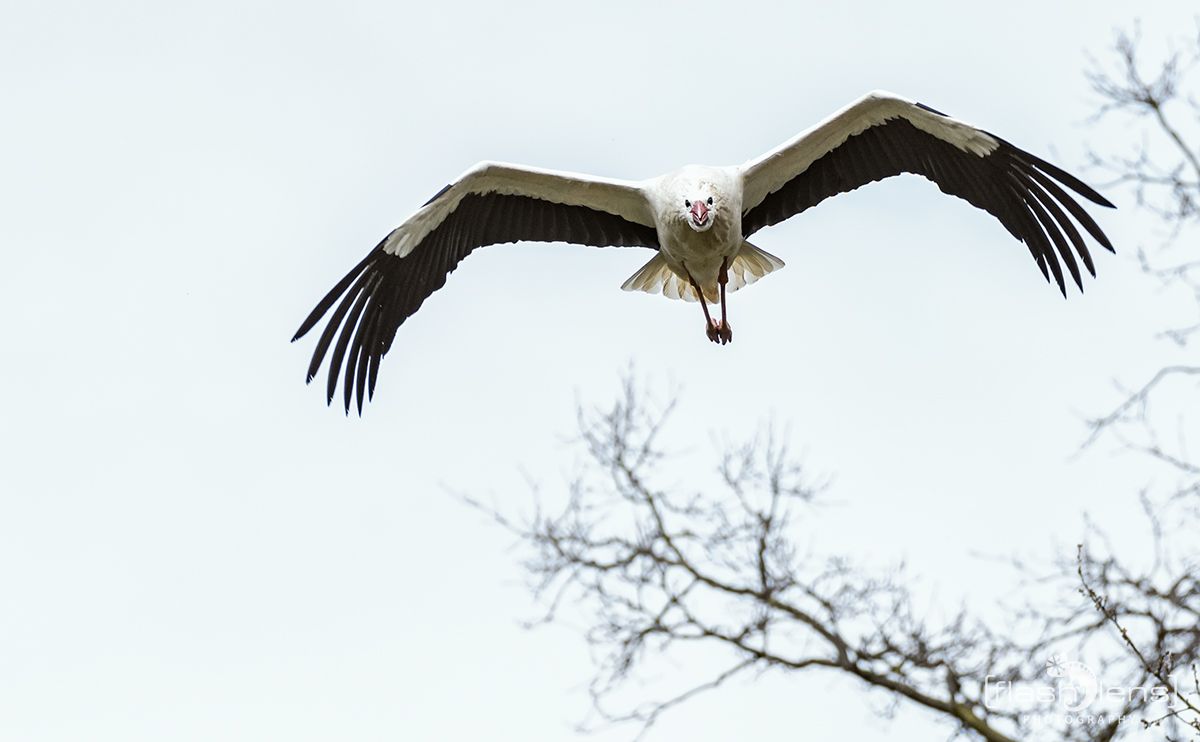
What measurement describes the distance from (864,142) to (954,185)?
63 cm

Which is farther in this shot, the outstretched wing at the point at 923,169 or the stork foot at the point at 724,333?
the stork foot at the point at 724,333

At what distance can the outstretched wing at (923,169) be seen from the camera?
9.16 meters

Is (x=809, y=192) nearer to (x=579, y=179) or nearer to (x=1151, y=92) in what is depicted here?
(x=579, y=179)

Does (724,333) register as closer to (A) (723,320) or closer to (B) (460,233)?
(A) (723,320)

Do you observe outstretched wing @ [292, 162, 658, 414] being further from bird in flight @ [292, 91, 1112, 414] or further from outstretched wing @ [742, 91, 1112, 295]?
outstretched wing @ [742, 91, 1112, 295]

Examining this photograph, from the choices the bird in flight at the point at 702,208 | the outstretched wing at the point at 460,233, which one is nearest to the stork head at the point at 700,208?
the bird in flight at the point at 702,208

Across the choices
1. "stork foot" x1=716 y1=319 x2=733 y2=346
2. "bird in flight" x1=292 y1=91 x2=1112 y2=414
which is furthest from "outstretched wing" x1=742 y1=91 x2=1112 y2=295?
"stork foot" x1=716 y1=319 x2=733 y2=346

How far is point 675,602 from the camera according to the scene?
601cm

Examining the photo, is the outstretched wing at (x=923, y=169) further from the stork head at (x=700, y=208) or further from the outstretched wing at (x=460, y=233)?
the outstretched wing at (x=460, y=233)

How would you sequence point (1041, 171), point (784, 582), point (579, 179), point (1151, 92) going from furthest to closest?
1. point (579, 179)
2. point (1041, 171)
3. point (1151, 92)
4. point (784, 582)

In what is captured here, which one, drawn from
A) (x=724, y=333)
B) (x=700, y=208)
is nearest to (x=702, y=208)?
(x=700, y=208)

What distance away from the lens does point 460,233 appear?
997 cm

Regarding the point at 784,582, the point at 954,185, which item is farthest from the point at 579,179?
the point at 784,582

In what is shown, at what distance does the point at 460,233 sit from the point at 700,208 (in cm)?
170
